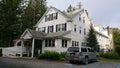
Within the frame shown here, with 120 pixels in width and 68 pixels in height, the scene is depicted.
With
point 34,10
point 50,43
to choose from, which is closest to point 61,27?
point 50,43

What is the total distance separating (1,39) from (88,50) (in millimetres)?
29620

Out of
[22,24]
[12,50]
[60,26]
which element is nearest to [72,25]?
[60,26]

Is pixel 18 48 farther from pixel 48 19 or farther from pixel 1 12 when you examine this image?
pixel 1 12

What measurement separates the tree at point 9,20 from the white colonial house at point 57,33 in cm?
913

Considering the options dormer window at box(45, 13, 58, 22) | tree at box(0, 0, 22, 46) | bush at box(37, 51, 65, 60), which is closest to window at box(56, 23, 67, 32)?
dormer window at box(45, 13, 58, 22)

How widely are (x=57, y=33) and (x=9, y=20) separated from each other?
1793cm

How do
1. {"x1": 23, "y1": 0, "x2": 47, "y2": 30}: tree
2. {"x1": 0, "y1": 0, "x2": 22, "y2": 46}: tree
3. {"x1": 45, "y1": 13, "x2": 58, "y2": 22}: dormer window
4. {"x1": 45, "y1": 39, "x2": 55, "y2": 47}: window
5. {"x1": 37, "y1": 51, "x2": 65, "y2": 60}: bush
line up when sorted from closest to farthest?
{"x1": 37, "y1": 51, "x2": 65, "y2": 60}: bush, {"x1": 45, "y1": 39, "x2": 55, "y2": 47}: window, {"x1": 45, "y1": 13, "x2": 58, "y2": 22}: dormer window, {"x1": 0, "y1": 0, "x2": 22, "y2": 46}: tree, {"x1": 23, "y1": 0, "x2": 47, "y2": 30}: tree

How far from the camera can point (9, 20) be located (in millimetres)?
43469

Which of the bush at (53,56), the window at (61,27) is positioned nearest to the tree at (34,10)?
the window at (61,27)

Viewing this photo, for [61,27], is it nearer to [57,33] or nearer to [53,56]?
[57,33]

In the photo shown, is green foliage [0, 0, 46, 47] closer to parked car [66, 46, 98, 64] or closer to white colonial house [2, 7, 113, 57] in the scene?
white colonial house [2, 7, 113, 57]

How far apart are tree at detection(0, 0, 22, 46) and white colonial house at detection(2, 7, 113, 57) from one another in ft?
30.0

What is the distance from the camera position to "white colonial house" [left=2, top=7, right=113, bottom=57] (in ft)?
96.1

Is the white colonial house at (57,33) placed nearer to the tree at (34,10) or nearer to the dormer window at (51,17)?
the dormer window at (51,17)
